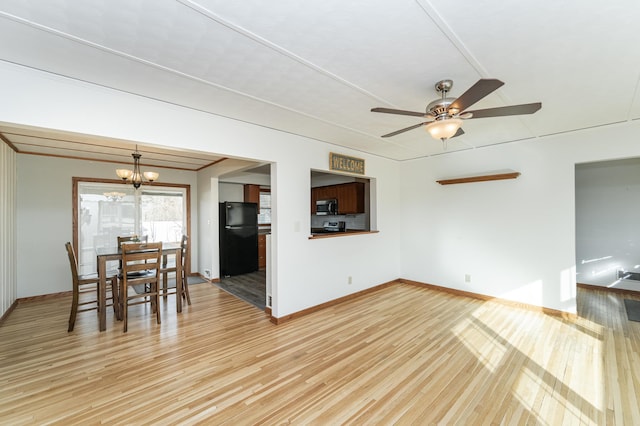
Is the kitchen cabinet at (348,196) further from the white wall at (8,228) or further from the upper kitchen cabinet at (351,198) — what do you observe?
the white wall at (8,228)

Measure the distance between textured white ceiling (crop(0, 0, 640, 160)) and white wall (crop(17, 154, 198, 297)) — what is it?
3.76 m

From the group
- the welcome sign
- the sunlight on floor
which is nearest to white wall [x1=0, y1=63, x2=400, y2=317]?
the welcome sign

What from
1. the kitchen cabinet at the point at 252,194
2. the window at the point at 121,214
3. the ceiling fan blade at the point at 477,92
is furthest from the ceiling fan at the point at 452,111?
the window at the point at 121,214

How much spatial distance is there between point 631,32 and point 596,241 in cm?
491

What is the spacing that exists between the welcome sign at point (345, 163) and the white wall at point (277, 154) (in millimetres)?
101

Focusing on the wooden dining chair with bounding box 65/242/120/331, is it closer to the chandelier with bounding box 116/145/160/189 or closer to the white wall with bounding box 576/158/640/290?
the chandelier with bounding box 116/145/160/189

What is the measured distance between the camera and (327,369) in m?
2.44

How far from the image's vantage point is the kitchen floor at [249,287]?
14.5 ft

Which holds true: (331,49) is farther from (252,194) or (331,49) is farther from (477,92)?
(252,194)

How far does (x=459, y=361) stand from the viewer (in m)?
2.55

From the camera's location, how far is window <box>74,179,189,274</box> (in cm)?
497

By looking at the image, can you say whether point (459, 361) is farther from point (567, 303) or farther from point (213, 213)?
point (213, 213)

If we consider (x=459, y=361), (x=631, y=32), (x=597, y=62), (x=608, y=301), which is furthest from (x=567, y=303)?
(x=631, y=32)

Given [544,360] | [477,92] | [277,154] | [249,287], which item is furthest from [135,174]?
[544,360]
